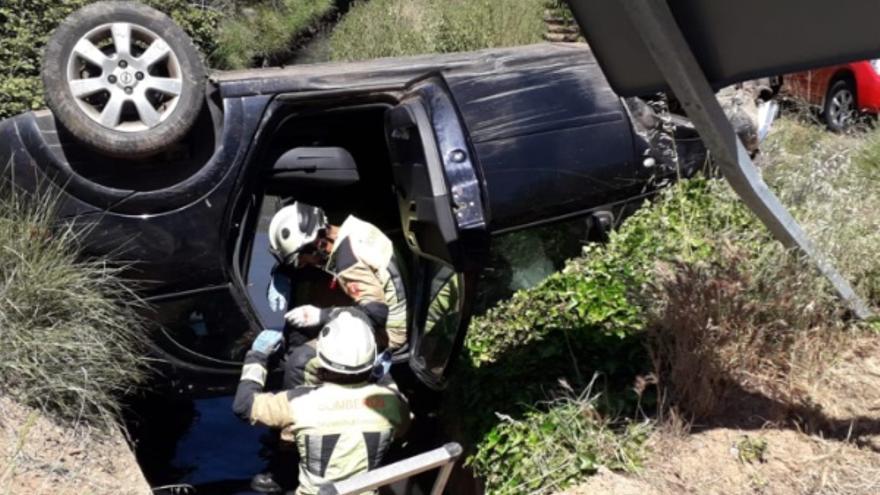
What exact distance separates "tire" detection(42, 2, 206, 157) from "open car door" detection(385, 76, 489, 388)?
101 cm

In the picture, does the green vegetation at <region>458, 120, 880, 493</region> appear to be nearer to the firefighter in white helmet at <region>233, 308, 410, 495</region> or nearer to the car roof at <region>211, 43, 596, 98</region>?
the firefighter in white helmet at <region>233, 308, 410, 495</region>

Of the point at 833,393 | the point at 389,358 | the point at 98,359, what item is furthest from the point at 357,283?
the point at 833,393

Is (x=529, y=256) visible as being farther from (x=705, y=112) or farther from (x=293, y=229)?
(x=705, y=112)

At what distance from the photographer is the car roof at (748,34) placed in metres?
3.93

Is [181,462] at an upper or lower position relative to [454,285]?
lower

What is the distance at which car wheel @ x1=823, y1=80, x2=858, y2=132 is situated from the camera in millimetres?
12398

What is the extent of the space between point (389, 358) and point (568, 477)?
1210 millimetres

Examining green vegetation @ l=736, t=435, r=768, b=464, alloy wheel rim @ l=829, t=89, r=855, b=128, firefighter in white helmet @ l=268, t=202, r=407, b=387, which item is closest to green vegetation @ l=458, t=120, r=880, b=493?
green vegetation @ l=736, t=435, r=768, b=464

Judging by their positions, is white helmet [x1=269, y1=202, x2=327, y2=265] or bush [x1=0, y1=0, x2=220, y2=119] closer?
white helmet [x1=269, y1=202, x2=327, y2=265]

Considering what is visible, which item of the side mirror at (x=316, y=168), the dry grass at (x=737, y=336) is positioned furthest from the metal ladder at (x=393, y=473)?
the side mirror at (x=316, y=168)

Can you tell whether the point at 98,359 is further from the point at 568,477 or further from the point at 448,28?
the point at 448,28

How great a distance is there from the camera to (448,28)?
14883 millimetres

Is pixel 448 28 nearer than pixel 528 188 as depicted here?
No

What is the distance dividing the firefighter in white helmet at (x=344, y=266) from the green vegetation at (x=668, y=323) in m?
0.48
